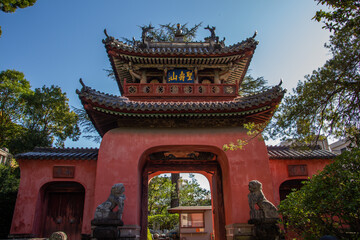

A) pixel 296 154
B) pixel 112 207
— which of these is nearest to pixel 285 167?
pixel 296 154

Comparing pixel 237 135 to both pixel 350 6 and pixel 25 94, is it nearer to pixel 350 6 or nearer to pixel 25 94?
pixel 350 6

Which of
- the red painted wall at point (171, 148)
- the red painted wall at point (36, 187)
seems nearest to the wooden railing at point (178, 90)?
the red painted wall at point (171, 148)

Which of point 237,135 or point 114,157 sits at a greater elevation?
point 237,135

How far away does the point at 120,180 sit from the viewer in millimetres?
8078

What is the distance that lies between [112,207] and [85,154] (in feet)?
9.11

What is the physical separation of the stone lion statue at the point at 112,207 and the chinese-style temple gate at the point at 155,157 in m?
0.89

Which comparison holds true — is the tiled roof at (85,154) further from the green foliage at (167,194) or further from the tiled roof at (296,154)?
the green foliage at (167,194)

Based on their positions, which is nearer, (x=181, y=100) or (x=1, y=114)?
(x=181, y=100)

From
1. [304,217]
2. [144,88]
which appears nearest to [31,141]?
[144,88]

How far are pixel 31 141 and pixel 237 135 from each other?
53.3 ft

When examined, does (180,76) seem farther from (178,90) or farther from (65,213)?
(65,213)

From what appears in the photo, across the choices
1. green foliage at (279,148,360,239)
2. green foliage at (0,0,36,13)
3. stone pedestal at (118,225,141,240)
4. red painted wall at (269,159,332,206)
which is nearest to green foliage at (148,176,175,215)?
red painted wall at (269,159,332,206)

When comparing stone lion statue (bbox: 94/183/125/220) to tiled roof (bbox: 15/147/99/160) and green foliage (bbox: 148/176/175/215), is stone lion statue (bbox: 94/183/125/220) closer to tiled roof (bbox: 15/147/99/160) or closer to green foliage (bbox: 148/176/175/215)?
tiled roof (bbox: 15/147/99/160)

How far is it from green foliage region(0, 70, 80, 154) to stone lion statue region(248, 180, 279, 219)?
654 inches
